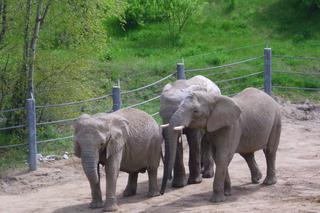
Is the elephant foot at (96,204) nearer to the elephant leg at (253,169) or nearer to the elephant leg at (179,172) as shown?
the elephant leg at (179,172)

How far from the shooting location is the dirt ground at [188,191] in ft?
33.8

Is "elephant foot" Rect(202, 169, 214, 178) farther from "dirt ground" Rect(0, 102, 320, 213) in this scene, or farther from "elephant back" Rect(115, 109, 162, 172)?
"elephant back" Rect(115, 109, 162, 172)

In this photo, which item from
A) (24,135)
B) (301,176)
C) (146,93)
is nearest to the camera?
(301,176)

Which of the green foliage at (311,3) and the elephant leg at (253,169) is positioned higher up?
the green foliage at (311,3)

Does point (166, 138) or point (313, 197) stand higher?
point (166, 138)

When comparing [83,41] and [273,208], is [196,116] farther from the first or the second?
[83,41]

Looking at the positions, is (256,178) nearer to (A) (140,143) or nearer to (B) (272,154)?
(B) (272,154)

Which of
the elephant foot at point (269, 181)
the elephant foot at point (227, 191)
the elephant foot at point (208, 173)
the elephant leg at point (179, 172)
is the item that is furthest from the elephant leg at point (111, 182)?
the elephant foot at point (269, 181)

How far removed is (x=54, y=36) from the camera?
45.9 ft

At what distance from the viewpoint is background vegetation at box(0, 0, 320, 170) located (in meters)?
13.6

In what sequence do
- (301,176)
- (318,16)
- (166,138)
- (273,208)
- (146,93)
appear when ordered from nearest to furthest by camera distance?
(273,208), (166,138), (301,176), (146,93), (318,16)

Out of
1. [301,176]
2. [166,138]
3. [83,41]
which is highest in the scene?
[83,41]

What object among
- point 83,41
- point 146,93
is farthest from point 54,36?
point 146,93

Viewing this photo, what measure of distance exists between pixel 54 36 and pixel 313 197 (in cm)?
545
